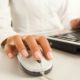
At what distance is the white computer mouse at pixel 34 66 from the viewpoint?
0.46 metres

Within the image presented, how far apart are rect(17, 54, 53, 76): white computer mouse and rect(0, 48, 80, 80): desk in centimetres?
1

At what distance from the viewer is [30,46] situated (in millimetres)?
499

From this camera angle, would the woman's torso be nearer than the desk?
No

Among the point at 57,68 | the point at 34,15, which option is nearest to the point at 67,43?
the point at 57,68

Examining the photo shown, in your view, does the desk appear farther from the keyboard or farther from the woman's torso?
the woman's torso

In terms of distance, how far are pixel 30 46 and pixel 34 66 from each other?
59 millimetres

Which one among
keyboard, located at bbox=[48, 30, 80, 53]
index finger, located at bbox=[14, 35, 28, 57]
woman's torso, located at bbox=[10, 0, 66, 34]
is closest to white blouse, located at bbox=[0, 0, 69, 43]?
woman's torso, located at bbox=[10, 0, 66, 34]

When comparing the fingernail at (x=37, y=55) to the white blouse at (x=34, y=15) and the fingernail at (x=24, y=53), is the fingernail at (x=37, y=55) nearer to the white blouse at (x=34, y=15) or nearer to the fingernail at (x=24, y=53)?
the fingernail at (x=24, y=53)

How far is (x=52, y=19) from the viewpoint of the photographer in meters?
1.29

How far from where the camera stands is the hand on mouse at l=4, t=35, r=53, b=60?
48cm

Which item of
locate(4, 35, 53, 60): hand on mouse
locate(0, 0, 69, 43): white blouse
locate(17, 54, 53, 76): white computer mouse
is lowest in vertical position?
locate(0, 0, 69, 43): white blouse

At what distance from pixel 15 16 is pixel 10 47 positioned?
0.67 m

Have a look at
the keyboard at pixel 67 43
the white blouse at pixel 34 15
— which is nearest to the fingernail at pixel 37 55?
the keyboard at pixel 67 43

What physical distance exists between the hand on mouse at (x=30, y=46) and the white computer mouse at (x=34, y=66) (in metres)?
0.01
